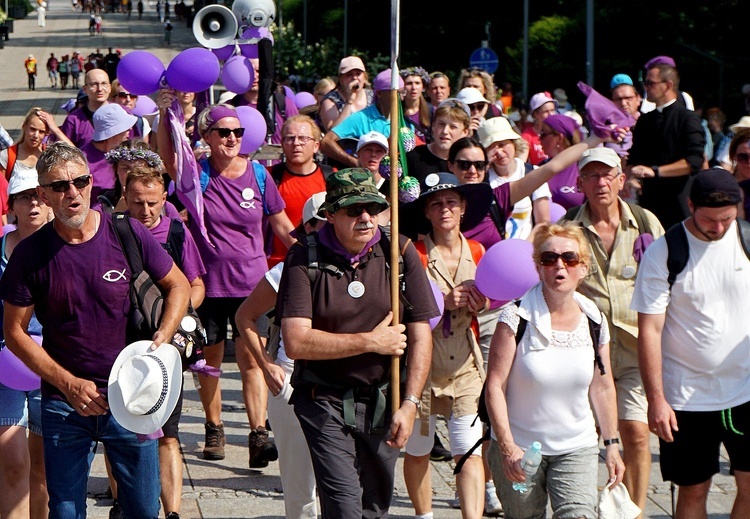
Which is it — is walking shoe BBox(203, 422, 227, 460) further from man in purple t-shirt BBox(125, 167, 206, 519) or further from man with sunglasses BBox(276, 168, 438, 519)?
man with sunglasses BBox(276, 168, 438, 519)

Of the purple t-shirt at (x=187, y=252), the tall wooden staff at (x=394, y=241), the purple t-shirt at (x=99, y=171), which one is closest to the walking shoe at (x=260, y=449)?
the purple t-shirt at (x=187, y=252)

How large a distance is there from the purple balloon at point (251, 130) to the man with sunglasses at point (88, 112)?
1.84 m

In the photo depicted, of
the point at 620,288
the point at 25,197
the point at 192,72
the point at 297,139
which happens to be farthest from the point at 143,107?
the point at 620,288

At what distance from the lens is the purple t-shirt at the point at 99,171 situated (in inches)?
369

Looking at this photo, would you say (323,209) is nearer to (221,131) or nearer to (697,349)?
(697,349)

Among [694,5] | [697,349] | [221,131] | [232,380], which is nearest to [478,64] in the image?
[694,5]

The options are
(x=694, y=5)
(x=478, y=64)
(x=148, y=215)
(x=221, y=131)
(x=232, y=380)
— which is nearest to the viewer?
(x=148, y=215)

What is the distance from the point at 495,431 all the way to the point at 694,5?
88.6 feet

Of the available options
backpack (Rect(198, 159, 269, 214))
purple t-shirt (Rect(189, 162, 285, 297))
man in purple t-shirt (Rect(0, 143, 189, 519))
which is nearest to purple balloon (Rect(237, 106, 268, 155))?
backpack (Rect(198, 159, 269, 214))

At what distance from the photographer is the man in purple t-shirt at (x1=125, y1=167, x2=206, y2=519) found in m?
6.52

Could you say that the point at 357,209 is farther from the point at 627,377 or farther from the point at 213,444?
the point at 213,444

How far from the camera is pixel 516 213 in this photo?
8031 mm

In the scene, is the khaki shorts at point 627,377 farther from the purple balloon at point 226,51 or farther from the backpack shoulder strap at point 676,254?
the purple balloon at point 226,51

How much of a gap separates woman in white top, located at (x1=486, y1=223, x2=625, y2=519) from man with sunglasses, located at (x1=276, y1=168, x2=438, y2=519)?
0.39m
